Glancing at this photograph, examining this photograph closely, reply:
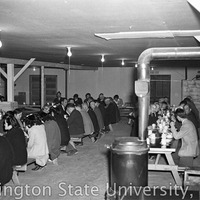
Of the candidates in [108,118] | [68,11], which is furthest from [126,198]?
[108,118]

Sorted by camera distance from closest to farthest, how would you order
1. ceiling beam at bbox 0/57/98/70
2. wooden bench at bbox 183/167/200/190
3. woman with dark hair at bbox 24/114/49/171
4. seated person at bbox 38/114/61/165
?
wooden bench at bbox 183/167/200/190 → woman with dark hair at bbox 24/114/49/171 → seated person at bbox 38/114/61/165 → ceiling beam at bbox 0/57/98/70

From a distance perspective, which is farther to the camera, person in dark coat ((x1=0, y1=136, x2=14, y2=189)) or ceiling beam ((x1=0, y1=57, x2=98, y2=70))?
ceiling beam ((x1=0, y1=57, x2=98, y2=70))

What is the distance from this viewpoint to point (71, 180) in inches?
A: 248

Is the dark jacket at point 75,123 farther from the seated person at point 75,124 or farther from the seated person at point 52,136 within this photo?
the seated person at point 52,136

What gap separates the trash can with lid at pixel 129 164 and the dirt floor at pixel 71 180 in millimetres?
926

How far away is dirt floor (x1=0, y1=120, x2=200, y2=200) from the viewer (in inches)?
219

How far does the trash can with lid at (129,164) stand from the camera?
182 inches

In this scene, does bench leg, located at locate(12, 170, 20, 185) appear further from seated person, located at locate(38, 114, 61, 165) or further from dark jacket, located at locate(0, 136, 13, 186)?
seated person, located at locate(38, 114, 61, 165)

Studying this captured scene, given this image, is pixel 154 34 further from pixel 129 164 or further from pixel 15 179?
pixel 15 179

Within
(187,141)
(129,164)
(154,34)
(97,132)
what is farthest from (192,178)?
(97,132)

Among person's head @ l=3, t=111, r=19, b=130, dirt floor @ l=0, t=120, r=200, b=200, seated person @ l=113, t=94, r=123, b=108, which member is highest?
seated person @ l=113, t=94, r=123, b=108

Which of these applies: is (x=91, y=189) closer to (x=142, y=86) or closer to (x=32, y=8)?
(x=142, y=86)

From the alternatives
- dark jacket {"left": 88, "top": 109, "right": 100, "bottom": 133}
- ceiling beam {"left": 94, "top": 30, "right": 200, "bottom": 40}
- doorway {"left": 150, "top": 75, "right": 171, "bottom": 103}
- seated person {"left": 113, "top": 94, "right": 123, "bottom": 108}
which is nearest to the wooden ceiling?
ceiling beam {"left": 94, "top": 30, "right": 200, "bottom": 40}

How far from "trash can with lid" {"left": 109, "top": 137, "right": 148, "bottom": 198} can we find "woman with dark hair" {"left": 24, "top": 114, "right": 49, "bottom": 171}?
6.98ft
